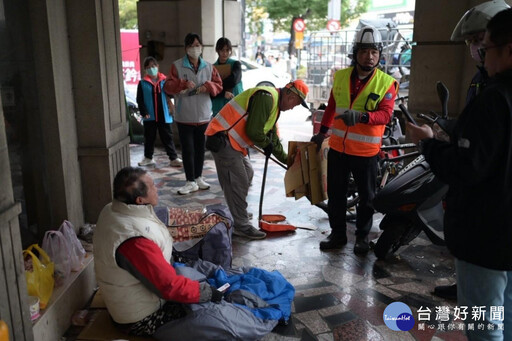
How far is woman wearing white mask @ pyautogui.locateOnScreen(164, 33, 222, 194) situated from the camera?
5.94m

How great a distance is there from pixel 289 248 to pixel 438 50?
→ 2589mm

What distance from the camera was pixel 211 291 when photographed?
2824 mm

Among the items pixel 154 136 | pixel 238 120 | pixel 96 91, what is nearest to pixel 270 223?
pixel 238 120

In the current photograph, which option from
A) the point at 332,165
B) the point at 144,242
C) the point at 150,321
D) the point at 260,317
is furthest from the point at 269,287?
the point at 332,165

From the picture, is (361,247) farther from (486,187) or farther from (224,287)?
(486,187)

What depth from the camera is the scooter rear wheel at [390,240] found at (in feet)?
13.0

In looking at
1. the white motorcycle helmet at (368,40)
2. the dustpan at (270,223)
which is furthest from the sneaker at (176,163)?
the white motorcycle helmet at (368,40)

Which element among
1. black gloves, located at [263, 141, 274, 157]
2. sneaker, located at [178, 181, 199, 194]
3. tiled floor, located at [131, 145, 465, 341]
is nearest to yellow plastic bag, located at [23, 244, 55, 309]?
tiled floor, located at [131, 145, 465, 341]

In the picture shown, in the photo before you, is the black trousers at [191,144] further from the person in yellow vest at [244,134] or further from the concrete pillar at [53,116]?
the concrete pillar at [53,116]

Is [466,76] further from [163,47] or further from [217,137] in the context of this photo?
[163,47]

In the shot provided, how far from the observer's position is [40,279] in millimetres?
2836

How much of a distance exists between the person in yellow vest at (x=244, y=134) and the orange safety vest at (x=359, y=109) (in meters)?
0.33

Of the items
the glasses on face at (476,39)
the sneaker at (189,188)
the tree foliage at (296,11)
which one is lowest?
the sneaker at (189,188)

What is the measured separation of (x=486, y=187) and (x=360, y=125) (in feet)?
6.97
